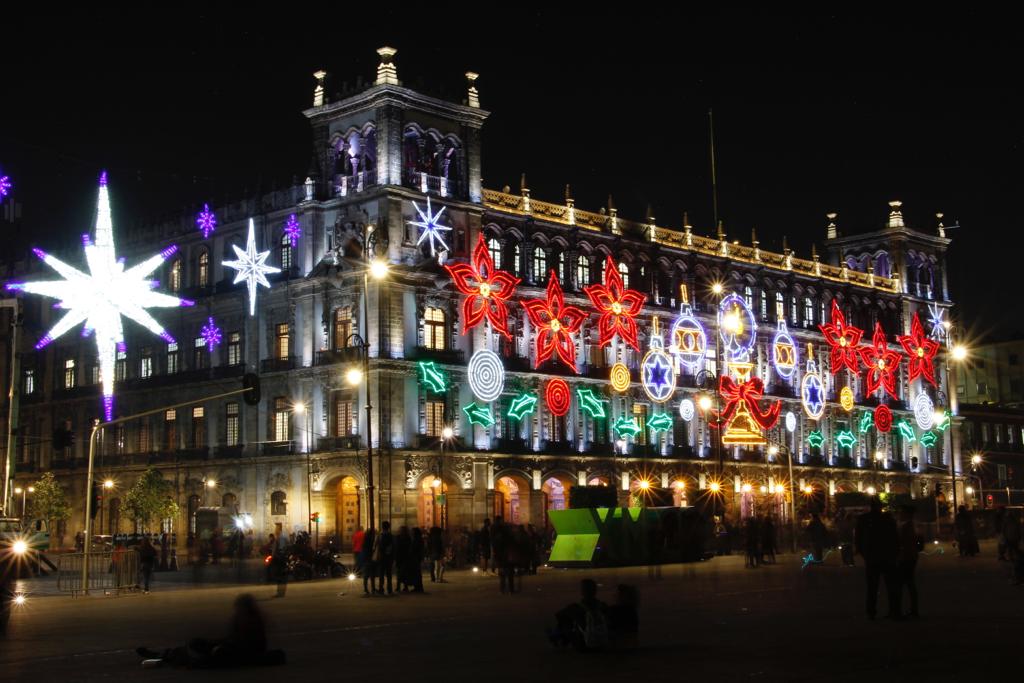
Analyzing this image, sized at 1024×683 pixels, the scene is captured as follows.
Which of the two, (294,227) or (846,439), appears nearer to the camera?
(294,227)

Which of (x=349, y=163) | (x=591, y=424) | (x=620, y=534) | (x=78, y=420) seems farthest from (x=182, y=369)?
(x=620, y=534)

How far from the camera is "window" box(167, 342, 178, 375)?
262ft

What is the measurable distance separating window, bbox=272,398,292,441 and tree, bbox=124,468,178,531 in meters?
6.39

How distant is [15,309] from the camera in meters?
52.4

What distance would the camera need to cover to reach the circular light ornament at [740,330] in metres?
85.3

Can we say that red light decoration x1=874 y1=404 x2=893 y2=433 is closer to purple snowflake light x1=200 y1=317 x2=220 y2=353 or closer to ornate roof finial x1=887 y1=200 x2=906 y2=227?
ornate roof finial x1=887 y1=200 x2=906 y2=227

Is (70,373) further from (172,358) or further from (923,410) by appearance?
(923,410)

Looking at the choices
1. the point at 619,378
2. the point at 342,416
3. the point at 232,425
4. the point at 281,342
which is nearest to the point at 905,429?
the point at 619,378

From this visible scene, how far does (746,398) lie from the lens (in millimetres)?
82438

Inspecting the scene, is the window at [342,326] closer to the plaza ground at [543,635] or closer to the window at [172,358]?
the window at [172,358]

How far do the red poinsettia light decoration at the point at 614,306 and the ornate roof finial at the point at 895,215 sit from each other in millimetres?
33223

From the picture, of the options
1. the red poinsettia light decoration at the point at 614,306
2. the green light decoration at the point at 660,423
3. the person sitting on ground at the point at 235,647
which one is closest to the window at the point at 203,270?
the red poinsettia light decoration at the point at 614,306

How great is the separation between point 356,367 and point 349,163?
449 inches

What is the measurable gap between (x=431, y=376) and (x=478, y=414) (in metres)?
3.37
